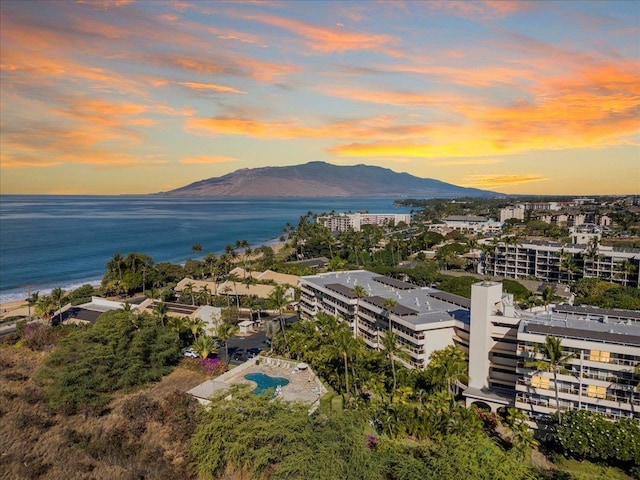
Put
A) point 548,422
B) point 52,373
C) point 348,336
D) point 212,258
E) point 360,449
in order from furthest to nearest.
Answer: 1. point 212,258
2. point 52,373
3. point 348,336
4. point 548,422
5. point 360,449

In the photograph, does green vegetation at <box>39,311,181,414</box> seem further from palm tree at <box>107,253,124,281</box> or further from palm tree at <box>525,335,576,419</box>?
palm tree at <box>107,253,124,281</box>

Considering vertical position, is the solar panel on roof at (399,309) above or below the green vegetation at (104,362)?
above

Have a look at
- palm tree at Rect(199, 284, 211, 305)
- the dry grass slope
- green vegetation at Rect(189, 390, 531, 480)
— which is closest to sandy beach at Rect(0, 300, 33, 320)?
palm tree at Rect(199, 284, 211, 305)

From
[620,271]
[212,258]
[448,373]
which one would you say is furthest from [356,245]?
[448,373]

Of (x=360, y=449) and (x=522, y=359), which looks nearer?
(x=360, y=449)

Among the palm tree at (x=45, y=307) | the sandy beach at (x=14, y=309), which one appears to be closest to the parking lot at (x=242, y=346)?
the palm tree at (x=45, y=307)

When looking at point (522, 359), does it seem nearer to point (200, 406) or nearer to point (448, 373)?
point (448, 373)

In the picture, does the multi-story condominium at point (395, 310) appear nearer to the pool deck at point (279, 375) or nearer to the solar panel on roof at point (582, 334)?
the solar panel on roof at point (582, 334)
